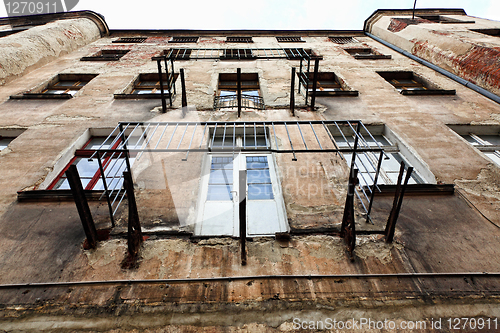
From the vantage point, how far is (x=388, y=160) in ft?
16.8

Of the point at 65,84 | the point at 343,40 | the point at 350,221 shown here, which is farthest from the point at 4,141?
the point at 343,40

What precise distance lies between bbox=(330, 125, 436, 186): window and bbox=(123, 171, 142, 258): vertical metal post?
126 inches

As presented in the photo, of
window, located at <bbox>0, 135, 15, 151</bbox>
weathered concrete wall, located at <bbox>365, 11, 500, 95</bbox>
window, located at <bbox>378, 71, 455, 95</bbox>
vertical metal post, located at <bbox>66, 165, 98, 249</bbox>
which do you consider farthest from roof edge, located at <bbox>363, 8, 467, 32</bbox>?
window, located at <bbox>0, 135, 15, 151</bbox>

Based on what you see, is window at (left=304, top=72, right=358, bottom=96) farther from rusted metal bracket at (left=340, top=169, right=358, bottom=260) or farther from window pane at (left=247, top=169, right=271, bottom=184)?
rusted metal bracket at (left=340, top=169, right=358, bottom=260)

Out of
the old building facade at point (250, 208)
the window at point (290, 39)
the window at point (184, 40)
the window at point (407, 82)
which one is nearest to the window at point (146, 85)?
the old building facade at point (250, 208)

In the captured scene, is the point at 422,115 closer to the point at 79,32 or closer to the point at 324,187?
the point at 324,187

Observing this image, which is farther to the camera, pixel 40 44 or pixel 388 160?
pixel 40 44

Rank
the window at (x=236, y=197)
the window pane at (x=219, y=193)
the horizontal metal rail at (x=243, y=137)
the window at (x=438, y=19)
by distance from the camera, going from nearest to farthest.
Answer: the window at (x=236, y=197)
the window pane at (x=219, y=193)
the horizontal metal rail at (x=243, y=137)
the window at (x=438, y=19)

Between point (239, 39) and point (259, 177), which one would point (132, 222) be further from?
point (239, 39)

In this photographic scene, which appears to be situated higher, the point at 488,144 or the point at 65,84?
the point at 65,84

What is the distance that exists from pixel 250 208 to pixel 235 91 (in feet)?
16.7

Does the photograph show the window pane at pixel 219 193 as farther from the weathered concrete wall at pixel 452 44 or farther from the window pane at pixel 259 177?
the weathered concrete wall at pixel 452 44

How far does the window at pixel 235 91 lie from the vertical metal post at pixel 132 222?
13.3 feet

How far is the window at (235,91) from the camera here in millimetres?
6797
